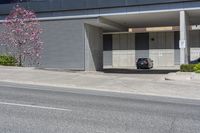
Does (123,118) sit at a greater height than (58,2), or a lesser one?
lesser

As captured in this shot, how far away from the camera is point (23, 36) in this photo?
31.6 meters

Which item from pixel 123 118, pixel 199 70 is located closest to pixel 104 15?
pixel 199 70

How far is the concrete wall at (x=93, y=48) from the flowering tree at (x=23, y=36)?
3818 mm

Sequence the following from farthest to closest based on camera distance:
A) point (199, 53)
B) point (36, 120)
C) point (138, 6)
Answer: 1. point (199, 53)
2. point (138, 6)
3. point (36, 120)

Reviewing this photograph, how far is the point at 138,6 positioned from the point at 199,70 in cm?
856

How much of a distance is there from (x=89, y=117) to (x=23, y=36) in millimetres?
21834

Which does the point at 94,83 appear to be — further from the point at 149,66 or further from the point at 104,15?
the point at 149,66

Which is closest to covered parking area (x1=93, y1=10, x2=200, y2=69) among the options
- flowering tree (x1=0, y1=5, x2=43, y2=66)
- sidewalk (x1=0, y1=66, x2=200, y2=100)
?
flowering tree (x1=0, y1=5, x2=43, y2=66)

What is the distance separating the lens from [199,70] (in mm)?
26922

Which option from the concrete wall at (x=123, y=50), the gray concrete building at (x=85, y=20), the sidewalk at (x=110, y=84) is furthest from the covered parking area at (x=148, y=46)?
the sidewalk at (x=110, y=84)

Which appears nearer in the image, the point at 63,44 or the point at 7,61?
the point at 7,61

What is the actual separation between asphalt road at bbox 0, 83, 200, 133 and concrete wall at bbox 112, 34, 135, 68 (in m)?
45.4

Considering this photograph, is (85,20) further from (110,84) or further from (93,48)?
(110,84)

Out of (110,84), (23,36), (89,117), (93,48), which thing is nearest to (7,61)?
(23,36)
